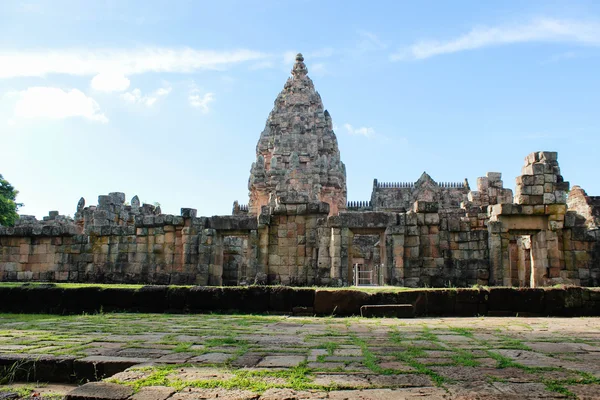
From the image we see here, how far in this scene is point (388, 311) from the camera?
8.59 m

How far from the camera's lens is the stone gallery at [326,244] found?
15.0 meters

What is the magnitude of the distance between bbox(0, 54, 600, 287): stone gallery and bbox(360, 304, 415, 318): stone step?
6.03 meters

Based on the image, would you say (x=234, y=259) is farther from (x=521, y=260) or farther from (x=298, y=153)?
(x=298, y=153)

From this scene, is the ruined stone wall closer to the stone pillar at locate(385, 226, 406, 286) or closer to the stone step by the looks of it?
the stone pillar at locate(385, 226, 406, 286)

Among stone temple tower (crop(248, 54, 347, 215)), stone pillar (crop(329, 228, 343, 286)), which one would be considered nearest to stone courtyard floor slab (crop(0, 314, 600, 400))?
stone pillar (crop(329, 228, 343, 286))

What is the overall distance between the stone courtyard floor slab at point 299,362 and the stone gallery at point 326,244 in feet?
27.3

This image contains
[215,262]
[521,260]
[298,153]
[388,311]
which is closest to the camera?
[388,311]

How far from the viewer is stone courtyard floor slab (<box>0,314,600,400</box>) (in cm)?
327

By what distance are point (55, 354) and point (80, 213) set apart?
77.6 feet

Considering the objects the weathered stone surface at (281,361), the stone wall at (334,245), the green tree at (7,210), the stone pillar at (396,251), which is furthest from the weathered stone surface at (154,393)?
the green tree at (7,210)

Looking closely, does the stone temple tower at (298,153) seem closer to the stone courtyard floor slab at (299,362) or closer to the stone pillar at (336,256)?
the stone pillar at (336,256)

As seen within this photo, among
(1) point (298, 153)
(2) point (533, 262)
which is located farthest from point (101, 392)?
(1) point (298, 153)

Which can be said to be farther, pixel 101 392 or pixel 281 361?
pixel 281 361

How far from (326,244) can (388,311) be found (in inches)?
265
